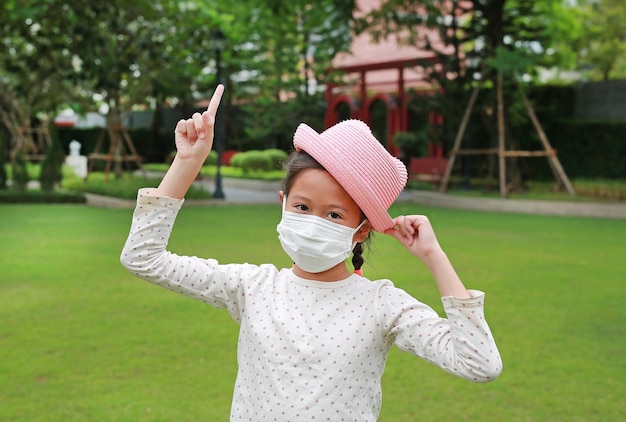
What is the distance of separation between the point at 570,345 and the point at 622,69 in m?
36.3

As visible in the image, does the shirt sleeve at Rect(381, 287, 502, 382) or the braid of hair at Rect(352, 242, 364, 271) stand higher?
the braid of hair at Rect(352, 242, 364, 271)

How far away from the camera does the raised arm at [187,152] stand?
2303mm

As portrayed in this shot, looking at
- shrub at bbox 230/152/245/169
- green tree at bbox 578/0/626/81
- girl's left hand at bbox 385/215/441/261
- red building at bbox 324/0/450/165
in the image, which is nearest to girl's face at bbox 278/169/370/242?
girl's left hand at bbox 385/215/441/261

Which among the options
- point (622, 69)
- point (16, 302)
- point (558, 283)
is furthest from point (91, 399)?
point (622, 69)

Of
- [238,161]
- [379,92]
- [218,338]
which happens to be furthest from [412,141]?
[218,338]

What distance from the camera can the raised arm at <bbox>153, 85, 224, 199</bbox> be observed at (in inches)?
90.7

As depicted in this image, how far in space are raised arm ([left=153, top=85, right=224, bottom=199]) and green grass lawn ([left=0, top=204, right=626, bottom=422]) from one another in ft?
2.78

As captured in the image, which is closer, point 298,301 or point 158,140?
point 298,301

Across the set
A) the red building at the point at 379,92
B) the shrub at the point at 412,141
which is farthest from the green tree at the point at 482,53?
the red building at the point at 379,92

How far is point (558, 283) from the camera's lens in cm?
909

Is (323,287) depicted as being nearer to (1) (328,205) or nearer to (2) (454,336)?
(1) (328,205)

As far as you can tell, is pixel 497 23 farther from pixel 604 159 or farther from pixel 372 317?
pixel 372 317

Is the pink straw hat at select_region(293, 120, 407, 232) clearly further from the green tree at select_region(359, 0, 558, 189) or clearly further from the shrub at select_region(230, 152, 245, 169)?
the shrub at select_region(230, 152, 245, 169)

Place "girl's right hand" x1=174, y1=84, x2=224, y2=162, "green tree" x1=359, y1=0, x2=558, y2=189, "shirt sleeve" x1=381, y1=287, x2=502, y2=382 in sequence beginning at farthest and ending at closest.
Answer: "green tree" x1=359, y1=0, x2=558, y2=189 → "girl's right hand" x1=174, y1=84, x2=224, y2=162 → "shirt sleeve" x1=381, y1=287, x2=502, y2=382
